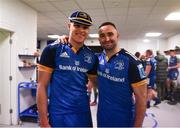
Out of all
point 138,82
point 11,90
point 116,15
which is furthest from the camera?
point 116,15

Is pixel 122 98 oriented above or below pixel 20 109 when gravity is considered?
above

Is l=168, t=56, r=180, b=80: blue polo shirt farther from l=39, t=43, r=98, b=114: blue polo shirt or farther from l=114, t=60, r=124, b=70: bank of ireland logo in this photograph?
l=39, t=43, r=98, b=114: blue polo shirt

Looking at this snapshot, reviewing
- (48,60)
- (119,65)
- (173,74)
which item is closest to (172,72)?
(173,74)

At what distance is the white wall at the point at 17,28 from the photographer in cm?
410

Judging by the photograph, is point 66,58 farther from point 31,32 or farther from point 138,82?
point 31,32

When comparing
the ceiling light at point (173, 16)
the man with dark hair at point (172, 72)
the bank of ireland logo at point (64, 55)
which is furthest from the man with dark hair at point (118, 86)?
the man with dark hair at point (172, 72)

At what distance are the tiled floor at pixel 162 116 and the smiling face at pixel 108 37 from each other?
283 cm

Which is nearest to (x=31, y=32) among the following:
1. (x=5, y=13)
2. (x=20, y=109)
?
(x=5, y=13)

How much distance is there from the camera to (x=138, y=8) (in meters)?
5.45

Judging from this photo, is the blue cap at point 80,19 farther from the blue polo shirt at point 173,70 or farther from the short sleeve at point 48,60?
the blue polo shirt at point 173,70

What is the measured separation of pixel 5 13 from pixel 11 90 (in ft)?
5.35

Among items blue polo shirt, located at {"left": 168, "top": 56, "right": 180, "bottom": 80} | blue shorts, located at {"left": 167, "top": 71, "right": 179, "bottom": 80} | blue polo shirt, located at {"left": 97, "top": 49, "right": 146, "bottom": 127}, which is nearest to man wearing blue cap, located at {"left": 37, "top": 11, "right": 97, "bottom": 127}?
blue polo shirt, located at {"left": 97, "top": 49, "right": 146, "bottom": 127}

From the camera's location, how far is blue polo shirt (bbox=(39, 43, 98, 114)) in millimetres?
1641

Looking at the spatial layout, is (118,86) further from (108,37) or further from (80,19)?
(80,19)
